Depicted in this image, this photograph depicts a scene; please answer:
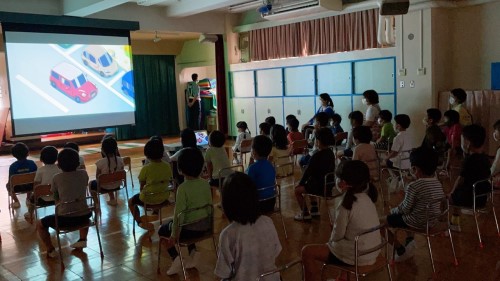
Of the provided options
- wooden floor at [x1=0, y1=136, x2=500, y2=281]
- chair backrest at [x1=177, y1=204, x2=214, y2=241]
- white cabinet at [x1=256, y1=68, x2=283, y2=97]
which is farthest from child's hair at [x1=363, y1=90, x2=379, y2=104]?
chair backrest at [x1=177, y1=204, x2=214, y2=241]

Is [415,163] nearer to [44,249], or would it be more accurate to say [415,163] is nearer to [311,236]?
[311,236]

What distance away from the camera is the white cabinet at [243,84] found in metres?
11.1

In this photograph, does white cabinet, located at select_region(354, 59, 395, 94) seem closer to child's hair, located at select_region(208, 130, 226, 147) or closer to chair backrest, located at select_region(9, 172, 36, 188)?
child's hair, located at select_region(208, 130, 226, 147)

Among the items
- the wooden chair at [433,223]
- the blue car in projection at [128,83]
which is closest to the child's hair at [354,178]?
the wooden chair at [433,223]

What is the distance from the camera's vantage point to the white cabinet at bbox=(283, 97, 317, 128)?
32.2 feet

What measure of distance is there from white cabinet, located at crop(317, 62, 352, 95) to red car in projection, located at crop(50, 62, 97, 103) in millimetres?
4607

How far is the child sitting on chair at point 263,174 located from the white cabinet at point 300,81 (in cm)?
592

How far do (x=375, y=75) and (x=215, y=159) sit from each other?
16.2ft

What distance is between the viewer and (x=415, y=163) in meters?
3.19

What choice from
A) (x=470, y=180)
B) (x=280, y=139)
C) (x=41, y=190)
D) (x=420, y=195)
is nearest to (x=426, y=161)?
(x=420, y=195)

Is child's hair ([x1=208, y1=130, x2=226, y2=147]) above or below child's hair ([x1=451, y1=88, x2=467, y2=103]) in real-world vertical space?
below

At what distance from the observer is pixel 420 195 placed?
3.10m

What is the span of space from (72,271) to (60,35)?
6.01 metres

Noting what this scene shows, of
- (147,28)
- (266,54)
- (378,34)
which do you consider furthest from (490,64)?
(147,28)
